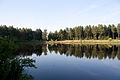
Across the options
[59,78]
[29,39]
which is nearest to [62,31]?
[29,39]

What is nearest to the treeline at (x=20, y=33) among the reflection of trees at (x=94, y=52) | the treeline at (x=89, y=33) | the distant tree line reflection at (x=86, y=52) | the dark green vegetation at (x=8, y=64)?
the treeline at (x=89, y=33)

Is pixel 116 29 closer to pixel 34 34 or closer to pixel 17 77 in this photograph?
pixel 34 34

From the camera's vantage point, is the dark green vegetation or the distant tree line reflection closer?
the dark green vegetation

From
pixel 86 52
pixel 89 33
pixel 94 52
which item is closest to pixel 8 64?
pixel 86 52

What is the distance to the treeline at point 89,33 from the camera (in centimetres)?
8088

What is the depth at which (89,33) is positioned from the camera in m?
87.4

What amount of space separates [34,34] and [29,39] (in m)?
12.5

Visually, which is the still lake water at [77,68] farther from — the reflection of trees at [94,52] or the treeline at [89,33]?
the treeline at [89,33]

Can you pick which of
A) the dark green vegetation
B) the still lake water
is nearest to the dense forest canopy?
the still lake water

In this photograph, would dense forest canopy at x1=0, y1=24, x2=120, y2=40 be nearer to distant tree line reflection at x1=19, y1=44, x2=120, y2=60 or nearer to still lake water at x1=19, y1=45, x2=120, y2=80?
distant tree line reflection at x1=19, y1=44, x2=120, y2=60

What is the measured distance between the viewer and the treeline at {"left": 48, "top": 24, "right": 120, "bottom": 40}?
80875mm

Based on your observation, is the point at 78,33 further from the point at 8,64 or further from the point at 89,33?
the point at 8,64

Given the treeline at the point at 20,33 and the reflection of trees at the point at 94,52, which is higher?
the treeline at the point at 20,33

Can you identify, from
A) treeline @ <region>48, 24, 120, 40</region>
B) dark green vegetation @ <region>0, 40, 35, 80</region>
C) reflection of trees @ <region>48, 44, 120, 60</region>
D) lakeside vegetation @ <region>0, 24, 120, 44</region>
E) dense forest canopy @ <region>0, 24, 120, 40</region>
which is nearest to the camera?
dark green vegetation @ <region>0, 40, 35, 80</region>
